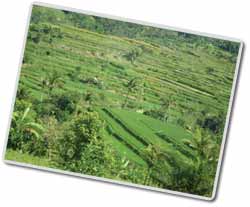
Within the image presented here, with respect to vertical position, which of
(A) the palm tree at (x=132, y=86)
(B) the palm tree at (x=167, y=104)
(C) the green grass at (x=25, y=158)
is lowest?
(C) the green grass at (x=25, y=158)

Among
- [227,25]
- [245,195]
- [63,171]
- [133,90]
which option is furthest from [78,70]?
[245,195]

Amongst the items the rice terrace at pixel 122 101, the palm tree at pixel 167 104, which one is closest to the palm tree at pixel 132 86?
the rice terrace at pixel 122 101

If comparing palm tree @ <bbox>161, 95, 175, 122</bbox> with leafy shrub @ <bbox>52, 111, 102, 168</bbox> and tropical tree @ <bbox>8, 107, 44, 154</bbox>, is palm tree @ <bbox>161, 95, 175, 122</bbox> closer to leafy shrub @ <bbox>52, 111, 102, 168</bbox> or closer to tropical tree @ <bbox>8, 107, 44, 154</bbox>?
leafy shrub @ <bbox>52, 111, 102, 168</bbox>

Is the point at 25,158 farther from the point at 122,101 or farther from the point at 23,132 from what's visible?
the point at 122,101

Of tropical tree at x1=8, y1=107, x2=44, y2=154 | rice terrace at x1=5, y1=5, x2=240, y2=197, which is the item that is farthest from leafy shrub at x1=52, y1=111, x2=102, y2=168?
tropical tree at x1=8, y1=107, x2=44, y2=154

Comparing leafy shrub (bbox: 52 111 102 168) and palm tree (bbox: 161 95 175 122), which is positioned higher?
palm tree (bbox: 161 95 175 122)

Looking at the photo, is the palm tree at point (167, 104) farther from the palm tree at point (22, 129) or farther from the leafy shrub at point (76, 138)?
the palm tree at point (22, 129)

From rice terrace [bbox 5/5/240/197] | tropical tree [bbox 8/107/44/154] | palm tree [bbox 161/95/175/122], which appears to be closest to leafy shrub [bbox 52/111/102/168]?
rice terrace [bbox 5/5/240/197]

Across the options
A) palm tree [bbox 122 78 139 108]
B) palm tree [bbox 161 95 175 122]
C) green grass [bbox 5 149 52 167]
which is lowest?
green grass [bbox 5 149 52 167]

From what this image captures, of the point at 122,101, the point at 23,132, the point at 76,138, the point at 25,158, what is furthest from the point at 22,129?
the point at 122,101
